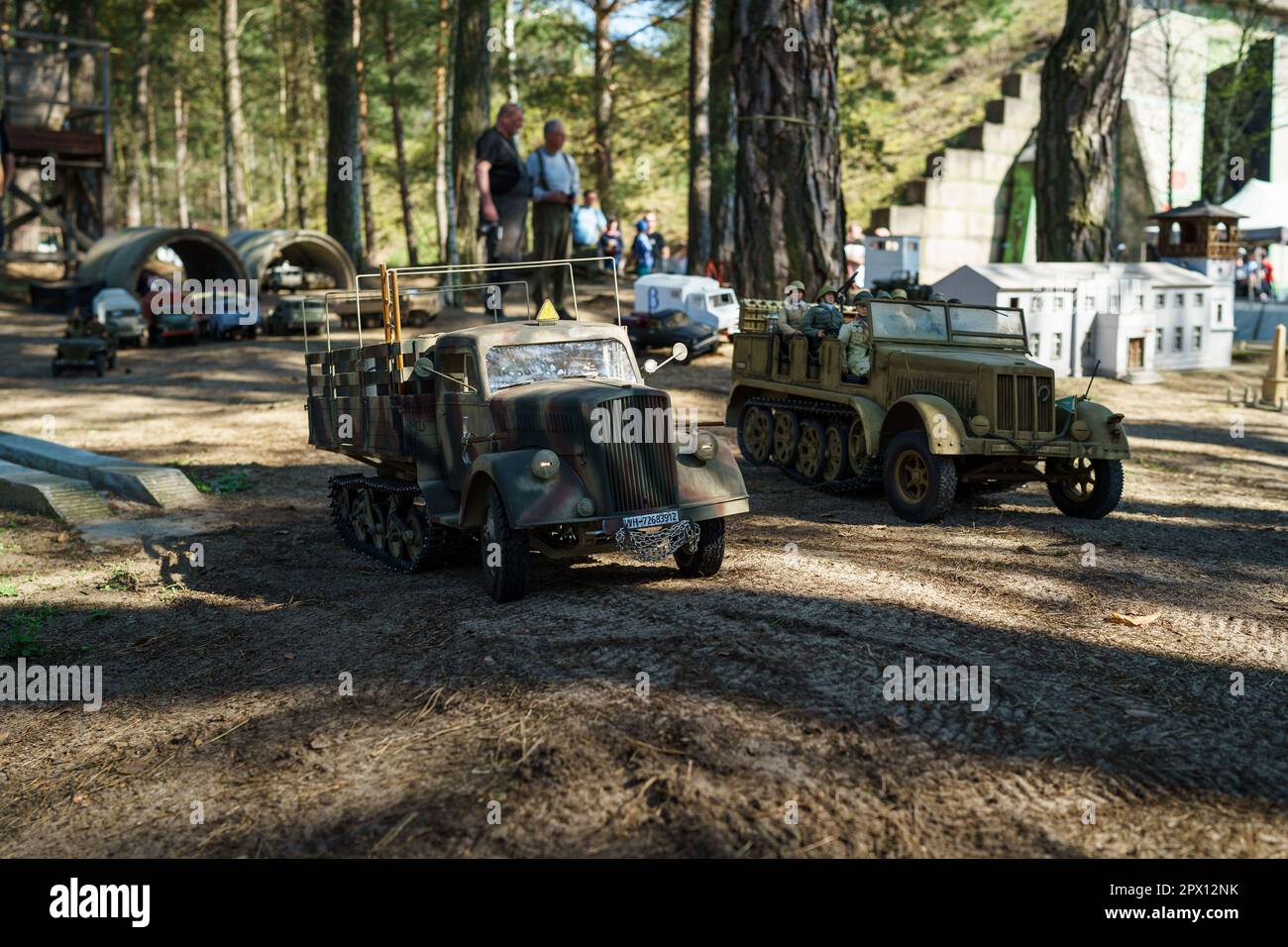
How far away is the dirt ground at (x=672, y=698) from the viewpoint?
5.08 meters

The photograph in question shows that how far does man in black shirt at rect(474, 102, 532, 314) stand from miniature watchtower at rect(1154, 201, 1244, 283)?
16756mm

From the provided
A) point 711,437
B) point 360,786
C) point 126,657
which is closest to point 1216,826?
point 360,786

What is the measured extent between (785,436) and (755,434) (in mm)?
697

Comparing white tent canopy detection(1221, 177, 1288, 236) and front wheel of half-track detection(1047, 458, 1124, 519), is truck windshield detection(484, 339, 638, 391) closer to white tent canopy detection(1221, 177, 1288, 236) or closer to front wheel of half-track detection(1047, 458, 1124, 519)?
front wheel of half-track detection(1047, 458, 1124, 519)

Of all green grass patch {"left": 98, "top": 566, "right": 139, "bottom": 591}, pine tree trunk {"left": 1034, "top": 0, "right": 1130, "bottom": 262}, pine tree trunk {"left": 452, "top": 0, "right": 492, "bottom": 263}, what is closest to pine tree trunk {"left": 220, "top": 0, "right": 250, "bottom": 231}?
pine tree trunk {"left": 452, "top": 0, "right": 492, "bottom": 263}

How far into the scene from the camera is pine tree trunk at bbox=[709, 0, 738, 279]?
2428cm

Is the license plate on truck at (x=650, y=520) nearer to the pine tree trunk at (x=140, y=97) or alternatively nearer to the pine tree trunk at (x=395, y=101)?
the pine tree trunk at (x=395, y=101)

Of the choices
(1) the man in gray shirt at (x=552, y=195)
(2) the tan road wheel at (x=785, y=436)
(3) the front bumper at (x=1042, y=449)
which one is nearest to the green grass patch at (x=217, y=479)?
(1) the man in gray shirt at (x=552, y=195)

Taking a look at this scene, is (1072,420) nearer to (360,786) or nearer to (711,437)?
(711,437)

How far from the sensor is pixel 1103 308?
22797 millimetres

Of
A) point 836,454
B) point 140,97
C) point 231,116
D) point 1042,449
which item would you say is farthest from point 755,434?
point 140,97

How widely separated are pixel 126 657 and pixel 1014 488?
883 centimetres

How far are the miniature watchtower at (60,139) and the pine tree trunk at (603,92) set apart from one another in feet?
40.8

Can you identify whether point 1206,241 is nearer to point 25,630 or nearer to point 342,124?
point 342,124
